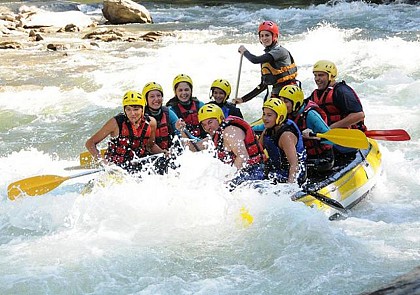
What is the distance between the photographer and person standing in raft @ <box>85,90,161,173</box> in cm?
622

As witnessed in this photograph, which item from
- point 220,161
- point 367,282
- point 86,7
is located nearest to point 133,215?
point 220,161

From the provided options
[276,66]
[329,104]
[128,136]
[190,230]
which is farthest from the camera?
[276,66]

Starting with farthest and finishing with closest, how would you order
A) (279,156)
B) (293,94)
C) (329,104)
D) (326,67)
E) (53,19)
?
1. (53,19)
2. (329,104)
3. (326,67)
4. (293,94)
5. (279,156)

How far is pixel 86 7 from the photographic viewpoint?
86.8 ft

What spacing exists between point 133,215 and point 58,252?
88 cm

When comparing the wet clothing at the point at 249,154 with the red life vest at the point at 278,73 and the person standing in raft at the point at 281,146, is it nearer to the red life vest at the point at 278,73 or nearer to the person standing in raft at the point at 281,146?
the person standing in raft at the point at 281,146

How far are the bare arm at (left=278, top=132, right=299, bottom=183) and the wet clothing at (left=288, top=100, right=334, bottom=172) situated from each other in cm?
55

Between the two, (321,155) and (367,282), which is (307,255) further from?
(321,155)

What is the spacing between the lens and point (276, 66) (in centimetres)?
734

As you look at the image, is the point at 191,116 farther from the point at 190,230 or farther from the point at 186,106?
the point at 190,230

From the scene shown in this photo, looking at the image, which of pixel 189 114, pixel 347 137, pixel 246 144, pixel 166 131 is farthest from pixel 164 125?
pixel 347 137

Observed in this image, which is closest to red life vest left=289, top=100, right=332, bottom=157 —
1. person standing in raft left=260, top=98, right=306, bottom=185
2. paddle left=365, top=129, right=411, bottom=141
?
person standing in raft left=260, top=98, right=306, bottom=185

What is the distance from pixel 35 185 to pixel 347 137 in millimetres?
3076

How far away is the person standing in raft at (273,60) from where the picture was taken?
7.22m
